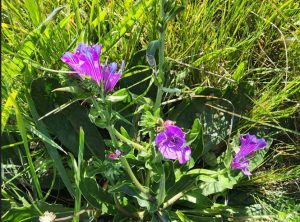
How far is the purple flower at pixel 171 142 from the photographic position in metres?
1.00

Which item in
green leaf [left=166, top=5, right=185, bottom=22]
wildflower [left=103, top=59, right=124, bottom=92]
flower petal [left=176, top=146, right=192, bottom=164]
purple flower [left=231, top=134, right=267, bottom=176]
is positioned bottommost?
purple flower [left=231, top=134, right=267, bottom=176]

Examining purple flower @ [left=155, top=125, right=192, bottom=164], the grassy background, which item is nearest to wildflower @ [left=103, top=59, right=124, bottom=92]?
purple flower @ [left=155, top=125, right=192, bottom=164]

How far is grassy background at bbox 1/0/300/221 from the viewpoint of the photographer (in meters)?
1.29

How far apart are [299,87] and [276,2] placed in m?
0.29

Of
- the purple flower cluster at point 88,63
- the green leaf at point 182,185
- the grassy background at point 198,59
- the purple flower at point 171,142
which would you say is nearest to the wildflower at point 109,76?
the purple flower cluster at point 88,63

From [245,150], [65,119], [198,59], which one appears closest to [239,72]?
[198,59]

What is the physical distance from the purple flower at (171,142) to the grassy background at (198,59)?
1.07 ft

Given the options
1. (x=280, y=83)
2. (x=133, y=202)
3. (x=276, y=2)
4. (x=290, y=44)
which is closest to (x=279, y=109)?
(x=280, y=83)

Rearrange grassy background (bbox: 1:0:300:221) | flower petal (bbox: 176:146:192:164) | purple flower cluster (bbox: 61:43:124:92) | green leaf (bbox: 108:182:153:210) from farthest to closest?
grassy background (bbox: 1:0:300:221)
green leaf (bbox: 108:182:153:210)
flower petal (bbox: 176:146:192:164)
purple flower cluster (bbox: 61:43:124:92)

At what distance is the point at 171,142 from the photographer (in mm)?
1021

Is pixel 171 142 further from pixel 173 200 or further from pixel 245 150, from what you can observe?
pixel 173 200

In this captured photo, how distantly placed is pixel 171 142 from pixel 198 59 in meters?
0.43

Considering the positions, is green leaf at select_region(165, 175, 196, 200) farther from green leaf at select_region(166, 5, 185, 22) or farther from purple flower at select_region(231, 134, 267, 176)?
green leaf at select_region(166, 5, 185, 22)

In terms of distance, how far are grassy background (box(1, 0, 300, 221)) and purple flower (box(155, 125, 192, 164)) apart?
0.33m
